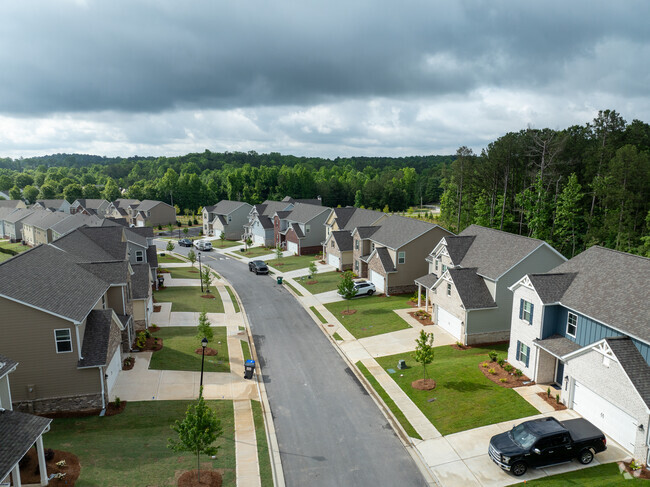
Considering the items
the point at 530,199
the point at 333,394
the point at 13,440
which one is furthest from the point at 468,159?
the point at 13,440

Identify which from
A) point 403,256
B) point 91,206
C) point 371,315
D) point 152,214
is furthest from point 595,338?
point 91,206

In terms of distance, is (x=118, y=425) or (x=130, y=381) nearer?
(x=118, y=425)

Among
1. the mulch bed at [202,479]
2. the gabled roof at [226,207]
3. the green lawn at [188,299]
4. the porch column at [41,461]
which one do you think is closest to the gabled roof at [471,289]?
the mulch bed at [202,479]

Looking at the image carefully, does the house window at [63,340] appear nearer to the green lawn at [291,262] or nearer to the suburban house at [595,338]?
the suburban house at [595,338]

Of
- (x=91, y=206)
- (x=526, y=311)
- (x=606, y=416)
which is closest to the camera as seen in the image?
(x=606, y=416)

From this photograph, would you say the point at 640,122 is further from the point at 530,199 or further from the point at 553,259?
the point at 553,259

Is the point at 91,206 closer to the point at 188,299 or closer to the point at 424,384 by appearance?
the point at 188,299
